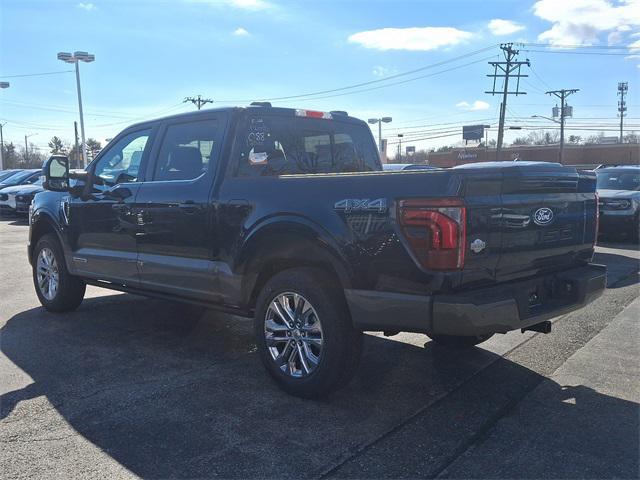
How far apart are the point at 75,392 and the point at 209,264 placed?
4.25 feet

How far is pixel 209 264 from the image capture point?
445 centimetres

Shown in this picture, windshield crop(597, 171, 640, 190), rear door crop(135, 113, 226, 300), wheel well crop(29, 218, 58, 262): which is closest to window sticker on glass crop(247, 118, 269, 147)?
rear door crop(135, 113, 226, 300)

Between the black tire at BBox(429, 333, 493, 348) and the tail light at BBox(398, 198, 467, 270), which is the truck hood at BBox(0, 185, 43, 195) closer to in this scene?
the black tire at BBox(429, 333, 493, 348)

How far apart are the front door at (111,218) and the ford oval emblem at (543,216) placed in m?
3.27

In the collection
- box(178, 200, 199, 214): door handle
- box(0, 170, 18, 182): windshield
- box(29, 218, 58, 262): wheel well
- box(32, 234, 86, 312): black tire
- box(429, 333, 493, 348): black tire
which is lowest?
box(429, 333, 493, 348): black tire

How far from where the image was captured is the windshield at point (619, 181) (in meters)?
13.6

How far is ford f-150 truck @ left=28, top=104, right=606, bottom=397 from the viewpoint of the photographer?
10.8 feet

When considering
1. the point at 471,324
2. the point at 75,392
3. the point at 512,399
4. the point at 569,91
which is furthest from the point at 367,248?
the point at 569,91

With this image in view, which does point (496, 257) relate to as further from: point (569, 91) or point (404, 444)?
point (569, 91)

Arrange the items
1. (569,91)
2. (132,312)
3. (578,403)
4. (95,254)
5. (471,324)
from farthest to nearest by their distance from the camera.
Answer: (569,91)
(132,312)
(95,254)
(578,403)
(471,324)

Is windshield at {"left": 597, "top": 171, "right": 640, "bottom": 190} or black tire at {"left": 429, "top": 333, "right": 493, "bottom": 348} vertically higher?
windshield at {"left": 597, "top": 171, "right": 640, "bottom": 190}

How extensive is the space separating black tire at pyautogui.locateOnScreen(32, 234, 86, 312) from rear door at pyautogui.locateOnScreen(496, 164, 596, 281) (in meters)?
4.56

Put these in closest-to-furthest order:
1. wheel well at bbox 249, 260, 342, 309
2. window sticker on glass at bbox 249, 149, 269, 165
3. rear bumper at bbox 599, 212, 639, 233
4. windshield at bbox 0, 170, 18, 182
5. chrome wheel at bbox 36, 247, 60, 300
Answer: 1. wheel well at bbox 249, 260, 342, 309
2. window sticker on glass at bbox 249, 149, 269, 165
3. chrome wheel at bbox 36, 247, 60, 300
4. rear bumper at bbox 599, 212, 639, 233
5. windshield at bbox 0, 170, 18, 182

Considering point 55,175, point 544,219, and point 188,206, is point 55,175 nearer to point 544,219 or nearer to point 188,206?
point 188,206
